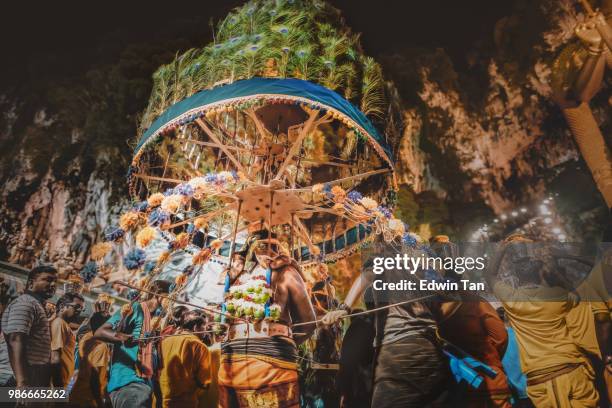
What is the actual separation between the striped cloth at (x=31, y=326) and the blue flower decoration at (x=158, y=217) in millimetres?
2075

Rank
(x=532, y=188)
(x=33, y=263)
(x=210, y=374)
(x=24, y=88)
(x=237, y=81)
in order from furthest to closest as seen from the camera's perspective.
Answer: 1. (x=532, y=188)
2. (x=24, y=88)
3. (x=33, y=263)
4. (x=210, y=374)
5. (x=237, y=81)

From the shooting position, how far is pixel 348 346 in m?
4.84

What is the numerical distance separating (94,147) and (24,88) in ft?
9.34

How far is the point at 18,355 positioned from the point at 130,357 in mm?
1465

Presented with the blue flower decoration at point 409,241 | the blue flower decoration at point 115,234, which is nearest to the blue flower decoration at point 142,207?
the blue flower decoration at point 115,234

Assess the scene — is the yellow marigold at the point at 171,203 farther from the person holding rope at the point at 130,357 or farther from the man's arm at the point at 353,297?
the man's arm at the point at 353,297

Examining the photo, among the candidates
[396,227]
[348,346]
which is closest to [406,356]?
[348,346]

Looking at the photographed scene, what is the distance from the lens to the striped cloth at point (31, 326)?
5.21 meters

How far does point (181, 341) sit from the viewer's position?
17.3 ft

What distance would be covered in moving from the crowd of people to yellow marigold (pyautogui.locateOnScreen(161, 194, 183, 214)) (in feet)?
3.39

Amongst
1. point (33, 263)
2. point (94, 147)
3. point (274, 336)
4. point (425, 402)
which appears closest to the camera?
point (425, 402)

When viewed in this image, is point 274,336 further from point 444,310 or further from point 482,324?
point 482,324

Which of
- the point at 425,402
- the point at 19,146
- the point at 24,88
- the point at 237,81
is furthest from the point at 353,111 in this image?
the point at 24,88

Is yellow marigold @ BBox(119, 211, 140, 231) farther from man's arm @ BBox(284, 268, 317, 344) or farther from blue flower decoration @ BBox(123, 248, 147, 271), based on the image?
man's arm @ BBox(284, 268, 317, 344)
